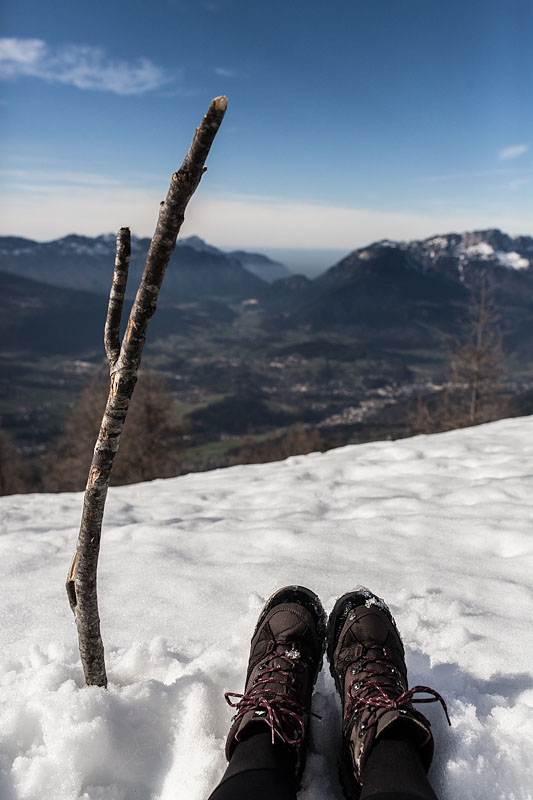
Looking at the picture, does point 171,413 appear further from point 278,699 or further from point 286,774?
point 286,774

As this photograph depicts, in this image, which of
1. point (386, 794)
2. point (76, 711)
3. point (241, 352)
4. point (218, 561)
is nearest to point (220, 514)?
point (218, 561)

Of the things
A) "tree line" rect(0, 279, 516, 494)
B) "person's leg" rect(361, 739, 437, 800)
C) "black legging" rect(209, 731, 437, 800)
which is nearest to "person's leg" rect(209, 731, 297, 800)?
"black legging" rect(209, 731, 437, 800)

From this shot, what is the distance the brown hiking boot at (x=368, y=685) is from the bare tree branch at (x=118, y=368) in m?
1.06

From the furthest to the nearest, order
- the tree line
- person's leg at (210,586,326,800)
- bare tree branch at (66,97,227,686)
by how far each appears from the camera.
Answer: the tree line
person's leg at (210,586,326,800)
bare tree branch at (66,97,227,686)

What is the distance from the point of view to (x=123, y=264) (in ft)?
5.07

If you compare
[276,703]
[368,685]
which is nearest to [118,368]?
[276,703]

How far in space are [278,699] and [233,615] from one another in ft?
3.14

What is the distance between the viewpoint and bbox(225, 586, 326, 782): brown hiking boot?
1840mm

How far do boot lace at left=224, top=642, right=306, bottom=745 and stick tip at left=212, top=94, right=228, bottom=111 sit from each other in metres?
1.98

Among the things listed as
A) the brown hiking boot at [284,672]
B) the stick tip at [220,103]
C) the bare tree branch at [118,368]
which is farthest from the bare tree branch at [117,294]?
the brown hiking boot at [284,672]

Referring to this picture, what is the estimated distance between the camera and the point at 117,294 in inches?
65.5

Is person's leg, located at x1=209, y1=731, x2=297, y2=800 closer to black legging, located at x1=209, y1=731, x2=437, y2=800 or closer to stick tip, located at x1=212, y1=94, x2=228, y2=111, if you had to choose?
black legging, located at x1=209, y1=731, x2=437, y2=800

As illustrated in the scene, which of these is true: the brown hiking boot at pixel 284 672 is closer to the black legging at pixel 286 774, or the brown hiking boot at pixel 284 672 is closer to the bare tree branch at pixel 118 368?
the black legging at pixel 286 774

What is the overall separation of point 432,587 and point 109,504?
12.7ft
